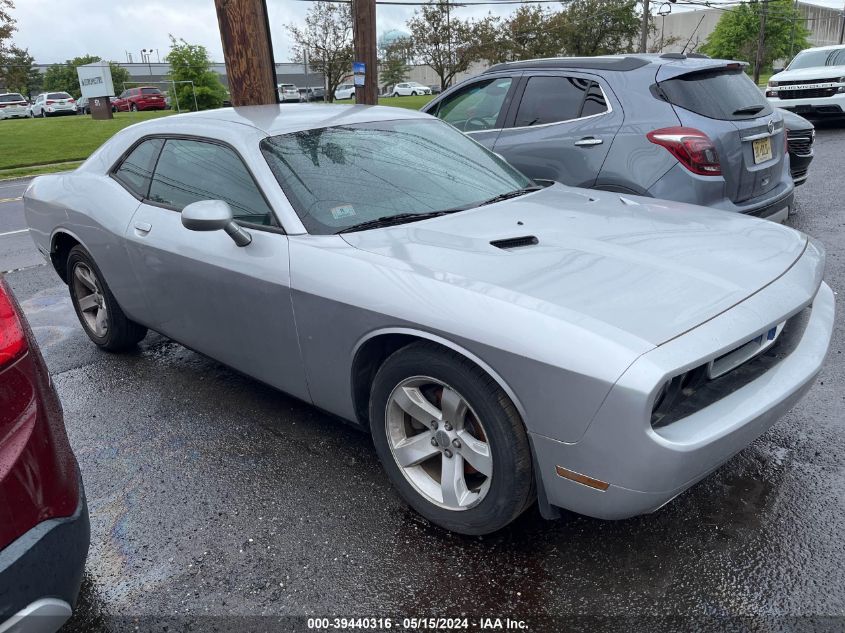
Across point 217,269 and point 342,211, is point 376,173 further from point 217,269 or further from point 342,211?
point 217,269

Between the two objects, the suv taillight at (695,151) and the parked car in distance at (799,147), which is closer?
the suv taillight at (695,151)

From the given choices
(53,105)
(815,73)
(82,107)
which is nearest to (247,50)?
(815,73)

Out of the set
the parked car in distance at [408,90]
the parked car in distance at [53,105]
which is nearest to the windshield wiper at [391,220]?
the parked car in distance at [53,105]

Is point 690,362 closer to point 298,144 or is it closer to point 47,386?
point 47,386

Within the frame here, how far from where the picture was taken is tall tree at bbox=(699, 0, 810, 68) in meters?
49.9

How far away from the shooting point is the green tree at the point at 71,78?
62.0 m

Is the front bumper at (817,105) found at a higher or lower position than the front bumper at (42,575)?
lower

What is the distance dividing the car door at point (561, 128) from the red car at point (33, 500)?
4172mm

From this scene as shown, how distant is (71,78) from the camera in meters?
63.9

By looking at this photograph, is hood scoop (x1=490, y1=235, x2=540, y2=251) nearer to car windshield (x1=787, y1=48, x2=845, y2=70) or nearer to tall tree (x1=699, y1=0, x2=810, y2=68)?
car windshield (x1=787, y1=48, x2=845, y2=70)

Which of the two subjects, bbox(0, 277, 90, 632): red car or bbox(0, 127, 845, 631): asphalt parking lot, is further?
bbox(0, 127, 845, 631): asphalt parking lot

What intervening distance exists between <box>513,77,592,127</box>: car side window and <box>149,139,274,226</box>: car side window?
9.70 feet

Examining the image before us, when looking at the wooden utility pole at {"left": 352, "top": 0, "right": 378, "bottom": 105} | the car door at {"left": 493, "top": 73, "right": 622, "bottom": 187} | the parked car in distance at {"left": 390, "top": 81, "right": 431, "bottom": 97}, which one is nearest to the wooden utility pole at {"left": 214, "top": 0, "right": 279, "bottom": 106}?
the car door at {"left": 493, "top": 73, "right": 622, "bottom": 187}

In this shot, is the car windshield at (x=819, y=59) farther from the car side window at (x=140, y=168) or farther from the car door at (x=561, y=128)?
the car side window at (x=140, y=168)
